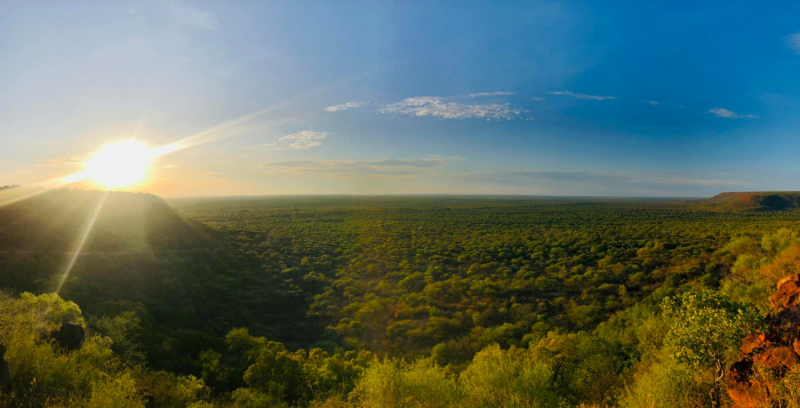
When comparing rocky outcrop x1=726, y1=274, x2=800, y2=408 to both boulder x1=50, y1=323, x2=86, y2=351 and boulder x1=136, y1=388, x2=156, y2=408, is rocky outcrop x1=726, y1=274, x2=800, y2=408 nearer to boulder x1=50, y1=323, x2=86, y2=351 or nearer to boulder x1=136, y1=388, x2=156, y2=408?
boulder x1=136, y1=388, x2=156, y2=408

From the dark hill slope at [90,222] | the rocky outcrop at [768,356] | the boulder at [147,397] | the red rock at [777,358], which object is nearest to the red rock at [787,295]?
the rocky outcrop at [768,356]

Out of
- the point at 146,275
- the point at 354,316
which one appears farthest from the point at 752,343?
the point at 146,275

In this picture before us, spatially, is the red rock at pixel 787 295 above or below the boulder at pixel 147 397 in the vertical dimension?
above

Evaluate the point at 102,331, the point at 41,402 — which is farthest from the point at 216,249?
the point at 41,402

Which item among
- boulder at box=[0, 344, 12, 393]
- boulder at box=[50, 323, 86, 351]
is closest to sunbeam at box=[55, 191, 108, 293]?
boulder at box=[50, 323, 86, 351]

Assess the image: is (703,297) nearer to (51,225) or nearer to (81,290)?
(81,290)

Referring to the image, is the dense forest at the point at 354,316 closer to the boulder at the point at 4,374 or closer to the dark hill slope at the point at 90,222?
the boulder at the point at 4,374
